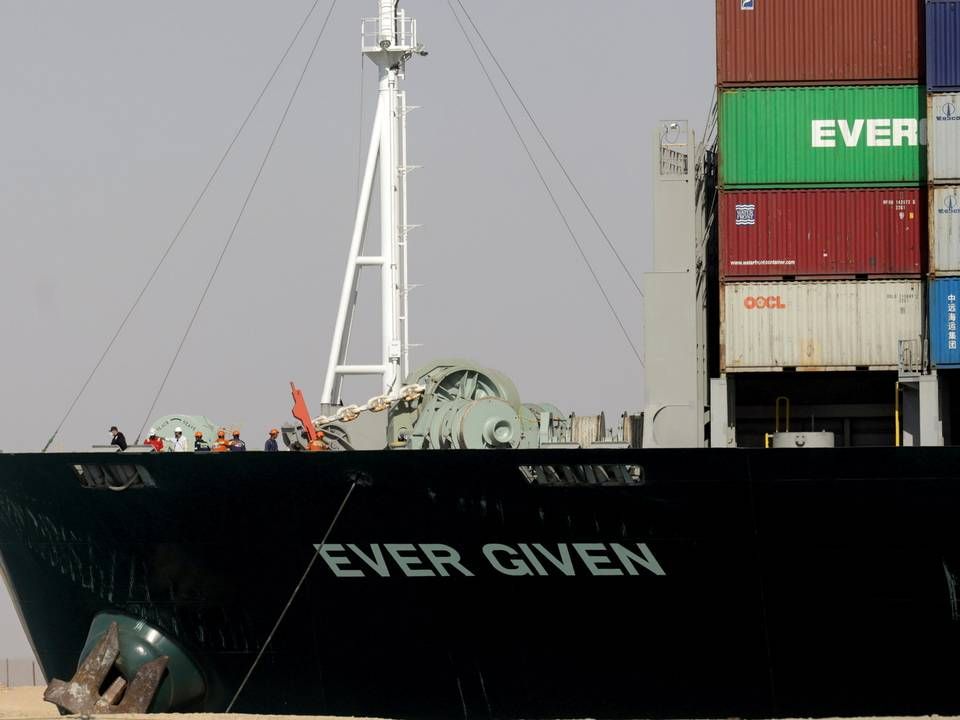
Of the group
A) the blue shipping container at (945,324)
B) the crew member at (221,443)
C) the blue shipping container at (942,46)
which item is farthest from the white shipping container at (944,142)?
the crew member at (221,443)

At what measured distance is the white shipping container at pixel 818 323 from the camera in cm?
2634

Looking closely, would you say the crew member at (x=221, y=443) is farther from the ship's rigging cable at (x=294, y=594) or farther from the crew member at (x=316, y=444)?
the ship's rigging cable at (x=294, y=594)

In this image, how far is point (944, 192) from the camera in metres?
25.9

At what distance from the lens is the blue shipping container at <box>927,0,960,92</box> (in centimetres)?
2609

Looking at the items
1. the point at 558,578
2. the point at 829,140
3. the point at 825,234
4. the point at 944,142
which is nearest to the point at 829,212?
the point at 825,234

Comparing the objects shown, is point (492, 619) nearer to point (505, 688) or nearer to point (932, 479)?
point (505, 688)

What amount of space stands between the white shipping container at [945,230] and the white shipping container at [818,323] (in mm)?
654

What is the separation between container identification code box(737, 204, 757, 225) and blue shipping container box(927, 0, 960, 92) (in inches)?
139

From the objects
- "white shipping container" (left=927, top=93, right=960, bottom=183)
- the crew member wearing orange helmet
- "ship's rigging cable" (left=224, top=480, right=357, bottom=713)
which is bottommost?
"ship's rigging cable" (left=224, top=480, right=357, bottom=713)

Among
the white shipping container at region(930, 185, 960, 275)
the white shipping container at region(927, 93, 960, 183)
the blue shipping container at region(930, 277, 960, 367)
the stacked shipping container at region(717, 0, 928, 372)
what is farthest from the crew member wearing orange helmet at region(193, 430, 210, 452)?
the white shipping container at region(927, 93, 960, 183)

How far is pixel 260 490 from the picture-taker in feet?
81.1

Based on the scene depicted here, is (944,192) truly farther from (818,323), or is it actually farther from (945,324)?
(818,323)

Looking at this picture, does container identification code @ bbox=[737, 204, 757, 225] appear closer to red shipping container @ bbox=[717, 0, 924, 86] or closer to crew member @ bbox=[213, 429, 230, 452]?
red shipping container @ bbox=[717, 0, 924, 86]

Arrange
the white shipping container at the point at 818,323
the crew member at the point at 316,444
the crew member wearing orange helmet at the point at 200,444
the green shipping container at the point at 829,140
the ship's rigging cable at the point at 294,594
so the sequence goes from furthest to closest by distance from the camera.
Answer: the crew member wearing orange helmet at the point at 200,444, the green shipping container at the point at 829,140, the white shipping container at the point at 818,323, the crew member at the point at 316,444, the ship's rigging cable at the point at 294,594
